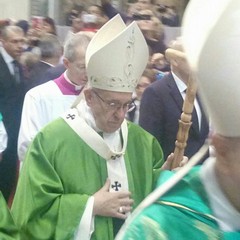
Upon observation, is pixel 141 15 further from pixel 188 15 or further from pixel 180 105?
pixel 188 15

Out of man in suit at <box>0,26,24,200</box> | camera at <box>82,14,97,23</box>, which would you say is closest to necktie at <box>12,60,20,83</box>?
man in suit at <box>0,26,24,200</box>

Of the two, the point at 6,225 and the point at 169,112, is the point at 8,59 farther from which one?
the point at 6,225

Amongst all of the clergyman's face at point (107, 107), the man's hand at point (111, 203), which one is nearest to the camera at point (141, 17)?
the clergyman's face at point (107, 107)

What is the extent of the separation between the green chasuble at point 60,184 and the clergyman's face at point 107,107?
0.41 ft

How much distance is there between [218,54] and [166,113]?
300 centimetres

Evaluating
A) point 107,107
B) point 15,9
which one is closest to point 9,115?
point 107,107

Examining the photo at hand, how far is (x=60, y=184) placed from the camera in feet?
12.7

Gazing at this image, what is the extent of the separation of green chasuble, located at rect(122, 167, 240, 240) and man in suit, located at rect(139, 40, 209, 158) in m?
2.80

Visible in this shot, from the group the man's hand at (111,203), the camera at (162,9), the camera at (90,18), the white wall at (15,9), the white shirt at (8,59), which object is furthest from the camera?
the white wall at (15,9)

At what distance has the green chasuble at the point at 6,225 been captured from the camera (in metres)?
3.92

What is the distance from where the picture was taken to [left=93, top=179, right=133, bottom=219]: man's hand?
3.84 metres

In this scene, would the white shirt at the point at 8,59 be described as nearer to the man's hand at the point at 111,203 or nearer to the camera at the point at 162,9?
the man's hand at the point at 111,203

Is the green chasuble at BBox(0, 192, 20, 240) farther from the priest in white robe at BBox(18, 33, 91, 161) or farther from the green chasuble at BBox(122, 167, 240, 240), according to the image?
the green chasuble at BBox(122, 167, 240, 240)

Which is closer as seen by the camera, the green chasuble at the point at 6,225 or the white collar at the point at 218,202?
the white collar at the point at 218,202
